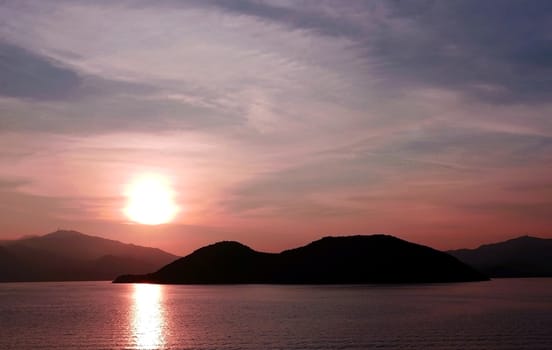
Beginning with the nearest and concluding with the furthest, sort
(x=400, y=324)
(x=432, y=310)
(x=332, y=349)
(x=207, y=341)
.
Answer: (x=332, y=349) < (x=207, y=341) < (x=400, y=324) < (x=432, y=310)

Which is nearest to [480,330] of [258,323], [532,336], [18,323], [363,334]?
[532,336]

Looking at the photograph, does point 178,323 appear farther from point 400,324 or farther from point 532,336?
point 532,336

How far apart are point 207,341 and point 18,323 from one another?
61830mm

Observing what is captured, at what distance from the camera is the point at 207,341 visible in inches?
4112

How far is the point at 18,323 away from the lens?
14425 cm

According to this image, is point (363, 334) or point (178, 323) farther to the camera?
point (178, 323)

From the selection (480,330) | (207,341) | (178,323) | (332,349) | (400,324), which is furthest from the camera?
Result: (178,323)

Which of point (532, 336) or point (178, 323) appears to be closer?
point (532, 336)

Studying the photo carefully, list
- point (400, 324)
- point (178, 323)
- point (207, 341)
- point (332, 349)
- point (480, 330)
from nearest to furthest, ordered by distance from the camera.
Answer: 1. point (332, 349)
2. point (207, 341)
3. point (480, 330)
4. point (400, 324)
5. point (178, 323)

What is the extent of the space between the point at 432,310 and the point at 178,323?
220 ft

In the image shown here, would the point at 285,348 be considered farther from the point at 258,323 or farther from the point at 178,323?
the point at 178,323

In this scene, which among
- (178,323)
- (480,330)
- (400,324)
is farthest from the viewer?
(178,323)

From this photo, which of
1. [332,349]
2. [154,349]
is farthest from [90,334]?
[332,349]

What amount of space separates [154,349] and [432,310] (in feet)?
300
